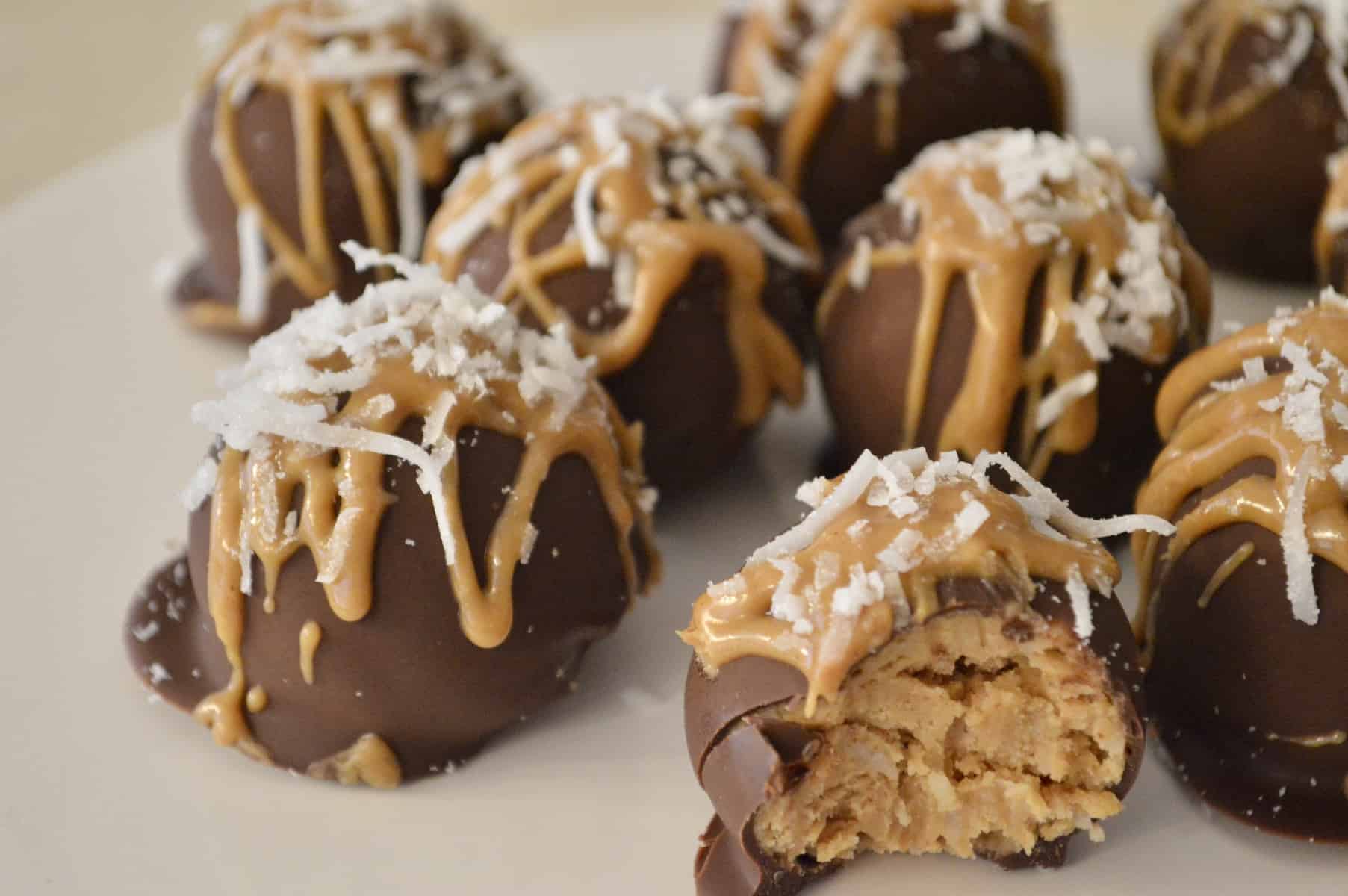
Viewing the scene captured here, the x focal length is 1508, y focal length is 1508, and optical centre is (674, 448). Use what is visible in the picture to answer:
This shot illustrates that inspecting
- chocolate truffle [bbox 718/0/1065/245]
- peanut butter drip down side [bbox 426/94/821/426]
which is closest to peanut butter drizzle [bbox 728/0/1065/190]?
chocolate truffle [bbox 718/0/1065/245]

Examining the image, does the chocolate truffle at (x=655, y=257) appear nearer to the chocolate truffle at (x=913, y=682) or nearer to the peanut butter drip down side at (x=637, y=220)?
the peanut butter drip down side at (x=637, y=220)

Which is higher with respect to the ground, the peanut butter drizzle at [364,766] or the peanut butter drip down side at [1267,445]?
the peanut butter drip down side at [1267,445]

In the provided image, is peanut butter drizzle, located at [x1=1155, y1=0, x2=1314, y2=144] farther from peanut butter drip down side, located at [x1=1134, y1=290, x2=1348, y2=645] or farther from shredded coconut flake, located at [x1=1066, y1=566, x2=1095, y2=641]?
shredded coconut flake, located at [x1=1066, y1=566, x2=1095, y2=641]

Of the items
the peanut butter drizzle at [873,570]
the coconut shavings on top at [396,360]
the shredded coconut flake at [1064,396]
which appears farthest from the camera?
the shredded coconut flake at [1064,396]

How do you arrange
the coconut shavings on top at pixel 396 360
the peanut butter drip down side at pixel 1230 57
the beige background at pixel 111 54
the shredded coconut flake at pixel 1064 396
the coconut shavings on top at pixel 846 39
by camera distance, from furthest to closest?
the beige background at pixel 111 54 → the coconut shavings on top at pixel 846 39 → the peanut butter drip down side at pixel 1230 57 → the shredded coconut flake at pixel 1064 396 → the coconut shavings on top at pixel 396 360

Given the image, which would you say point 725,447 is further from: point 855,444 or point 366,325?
point 366,325

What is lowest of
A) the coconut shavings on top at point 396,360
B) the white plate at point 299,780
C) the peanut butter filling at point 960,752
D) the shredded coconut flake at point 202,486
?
the white plate at point 299,780

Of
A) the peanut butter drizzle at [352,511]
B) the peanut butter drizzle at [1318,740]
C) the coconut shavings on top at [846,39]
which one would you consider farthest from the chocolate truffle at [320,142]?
→ the peanut butter drizzle at [1318,740]

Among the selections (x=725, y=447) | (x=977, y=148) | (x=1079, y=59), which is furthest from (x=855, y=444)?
(x=1079, y=59)
